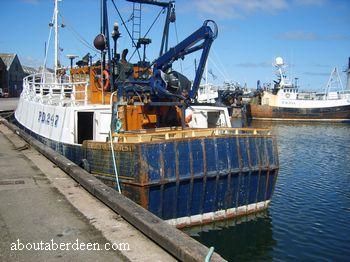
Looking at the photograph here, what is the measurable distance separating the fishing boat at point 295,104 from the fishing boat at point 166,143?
1753 inches

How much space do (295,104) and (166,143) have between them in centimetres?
5121

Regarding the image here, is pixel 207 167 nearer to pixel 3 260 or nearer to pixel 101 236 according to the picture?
pixel 101 236

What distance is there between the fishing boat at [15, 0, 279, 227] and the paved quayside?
5.26 ft

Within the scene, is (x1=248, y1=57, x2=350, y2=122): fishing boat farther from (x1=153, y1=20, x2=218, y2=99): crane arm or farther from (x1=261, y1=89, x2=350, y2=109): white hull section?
(x1=153, y1=20, x2=218, y2=99): crane arm

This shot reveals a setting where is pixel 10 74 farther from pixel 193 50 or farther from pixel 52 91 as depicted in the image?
pixel 193 50

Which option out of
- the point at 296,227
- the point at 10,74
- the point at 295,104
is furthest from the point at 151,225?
the point at 10,74

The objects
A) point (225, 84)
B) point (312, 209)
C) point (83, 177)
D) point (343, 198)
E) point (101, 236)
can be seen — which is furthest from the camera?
point (225, 84)

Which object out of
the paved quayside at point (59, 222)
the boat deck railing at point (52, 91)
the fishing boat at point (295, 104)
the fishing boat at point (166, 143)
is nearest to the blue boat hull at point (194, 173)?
the fishing boat at point (166, 143)

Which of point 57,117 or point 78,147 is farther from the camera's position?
point 57,117

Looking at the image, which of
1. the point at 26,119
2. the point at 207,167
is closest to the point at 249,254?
the point at 207,167

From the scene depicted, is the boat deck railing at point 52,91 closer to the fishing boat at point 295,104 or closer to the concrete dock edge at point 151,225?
the concrete dock edge at point 151,225

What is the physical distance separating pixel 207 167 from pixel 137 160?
79.7 inches

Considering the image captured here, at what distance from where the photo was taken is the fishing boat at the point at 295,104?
54.8 meters

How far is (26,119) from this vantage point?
2042 cm
